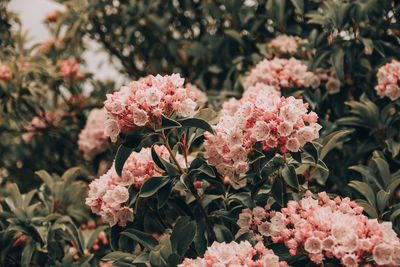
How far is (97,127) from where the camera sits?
340 cm

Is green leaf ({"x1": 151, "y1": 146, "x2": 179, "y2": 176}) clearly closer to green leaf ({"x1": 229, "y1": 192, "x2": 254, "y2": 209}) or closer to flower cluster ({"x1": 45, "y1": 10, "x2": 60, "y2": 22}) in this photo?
green leaf ({"x1": 229, "y1": 192, "x2": 254, "y2": 209})

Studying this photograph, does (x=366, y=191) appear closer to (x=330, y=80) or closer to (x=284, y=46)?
(x=330, y=80)

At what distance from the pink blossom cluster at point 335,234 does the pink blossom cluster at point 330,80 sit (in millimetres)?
1323

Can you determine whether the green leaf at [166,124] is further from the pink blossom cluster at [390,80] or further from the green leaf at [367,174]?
the pink blossom cluster at [390,80]

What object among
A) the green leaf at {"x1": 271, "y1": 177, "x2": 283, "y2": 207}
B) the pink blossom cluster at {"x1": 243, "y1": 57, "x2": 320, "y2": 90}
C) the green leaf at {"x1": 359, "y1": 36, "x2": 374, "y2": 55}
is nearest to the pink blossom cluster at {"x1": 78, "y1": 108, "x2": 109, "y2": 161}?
the pink blossom cluster at {"x1": 243, "y1": 57, "x2": 320, "y2": 90}

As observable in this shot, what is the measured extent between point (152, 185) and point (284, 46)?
6.07ft

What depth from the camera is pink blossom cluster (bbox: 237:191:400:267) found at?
1.43 metres

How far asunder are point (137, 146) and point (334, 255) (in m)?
0.96

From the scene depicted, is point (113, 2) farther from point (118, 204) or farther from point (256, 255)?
point (256, 255)

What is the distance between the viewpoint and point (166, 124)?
5.57 feet

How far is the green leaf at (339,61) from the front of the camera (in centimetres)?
264

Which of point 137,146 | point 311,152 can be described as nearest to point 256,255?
point 311,152

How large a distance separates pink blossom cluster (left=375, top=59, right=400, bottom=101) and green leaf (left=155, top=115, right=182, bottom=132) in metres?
1.63

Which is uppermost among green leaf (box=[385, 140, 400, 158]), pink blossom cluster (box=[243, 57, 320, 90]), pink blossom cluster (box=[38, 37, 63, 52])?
pink blossom cluster (box=[38, 37, 63, 52])
